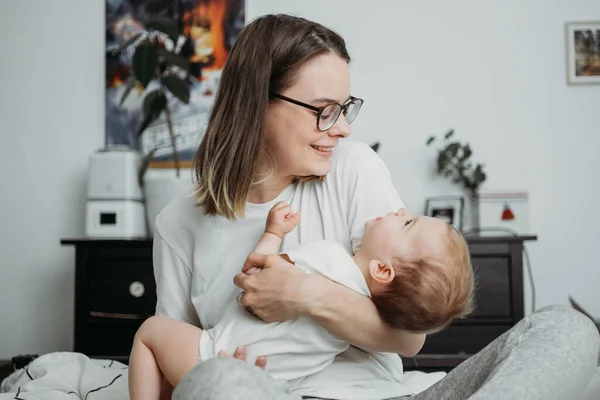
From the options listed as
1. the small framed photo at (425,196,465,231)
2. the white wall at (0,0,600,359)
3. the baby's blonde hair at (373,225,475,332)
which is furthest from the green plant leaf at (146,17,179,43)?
the baby's blonde hair at (373,225,475,332)

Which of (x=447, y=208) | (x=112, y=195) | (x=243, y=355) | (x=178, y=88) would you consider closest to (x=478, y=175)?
(x=447, y=208)

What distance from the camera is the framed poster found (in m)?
3.23

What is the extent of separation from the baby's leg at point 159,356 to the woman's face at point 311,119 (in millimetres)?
397

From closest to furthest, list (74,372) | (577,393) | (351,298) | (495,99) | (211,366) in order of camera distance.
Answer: (211,366)
(577,393)
(351,298)
(74,372)
(495,99)

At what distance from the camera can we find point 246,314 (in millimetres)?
1283

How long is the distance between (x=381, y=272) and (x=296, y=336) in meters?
0.19

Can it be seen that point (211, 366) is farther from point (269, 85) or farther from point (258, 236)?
point (269, 85)

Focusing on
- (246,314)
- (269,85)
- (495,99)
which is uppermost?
(495,99)

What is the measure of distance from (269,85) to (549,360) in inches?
30.0

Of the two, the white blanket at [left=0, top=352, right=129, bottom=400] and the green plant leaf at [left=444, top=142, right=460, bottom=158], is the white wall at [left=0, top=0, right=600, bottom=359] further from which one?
the white blanket at [left=0, top=352, right=129, bottom=400]

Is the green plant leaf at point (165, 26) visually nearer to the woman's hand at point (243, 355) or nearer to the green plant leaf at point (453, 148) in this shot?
the green plant leaf at point (453, 148)

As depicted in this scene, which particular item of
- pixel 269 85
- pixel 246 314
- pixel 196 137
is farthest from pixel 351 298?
pixel 196 137

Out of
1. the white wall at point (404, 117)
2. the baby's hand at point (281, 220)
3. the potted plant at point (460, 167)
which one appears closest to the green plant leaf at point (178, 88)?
the white wall at point (404, 117)

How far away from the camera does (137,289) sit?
278 cm
